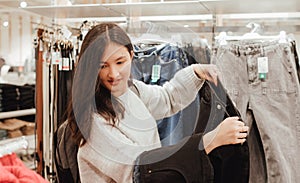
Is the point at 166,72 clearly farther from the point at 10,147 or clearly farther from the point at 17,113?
the point at 17,113

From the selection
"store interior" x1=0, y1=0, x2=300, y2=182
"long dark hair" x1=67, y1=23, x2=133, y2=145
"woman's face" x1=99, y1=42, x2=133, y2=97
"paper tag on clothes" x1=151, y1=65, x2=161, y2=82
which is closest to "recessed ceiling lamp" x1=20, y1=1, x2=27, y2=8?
"store interior" x1=0, y1=0, x2=300, y2=182

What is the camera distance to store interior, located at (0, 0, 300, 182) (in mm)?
1429

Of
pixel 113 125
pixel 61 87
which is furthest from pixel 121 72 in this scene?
pixel 61 87

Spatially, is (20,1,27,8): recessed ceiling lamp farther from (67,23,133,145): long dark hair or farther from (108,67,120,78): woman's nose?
(108,67,120,78): woman's nose

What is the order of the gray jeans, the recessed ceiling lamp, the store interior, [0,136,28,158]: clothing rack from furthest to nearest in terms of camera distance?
1. the recessed ceiling lamp
2. the store interior
3. the gray jeans
4. [0,136,28,158]: clothing rack

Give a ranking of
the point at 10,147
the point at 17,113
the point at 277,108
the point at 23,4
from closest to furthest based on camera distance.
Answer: the point at 10,147 → the point at 277,108 → the point at 23,4 → the point at 17,113

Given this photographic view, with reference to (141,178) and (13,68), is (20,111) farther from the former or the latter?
(141,178)

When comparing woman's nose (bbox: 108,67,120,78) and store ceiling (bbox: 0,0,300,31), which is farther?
store ceiling (bbox: 0,0,300,31)

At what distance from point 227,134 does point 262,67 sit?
0.24 m

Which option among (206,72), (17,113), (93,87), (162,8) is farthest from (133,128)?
(17,113)

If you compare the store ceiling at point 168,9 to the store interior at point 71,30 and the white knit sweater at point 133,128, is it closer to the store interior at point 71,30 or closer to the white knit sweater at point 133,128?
the store interior at point 71,30

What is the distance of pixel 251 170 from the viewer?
4.35 ft

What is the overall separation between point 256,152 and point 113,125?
463 millimetres

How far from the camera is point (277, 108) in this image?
1301 mm
